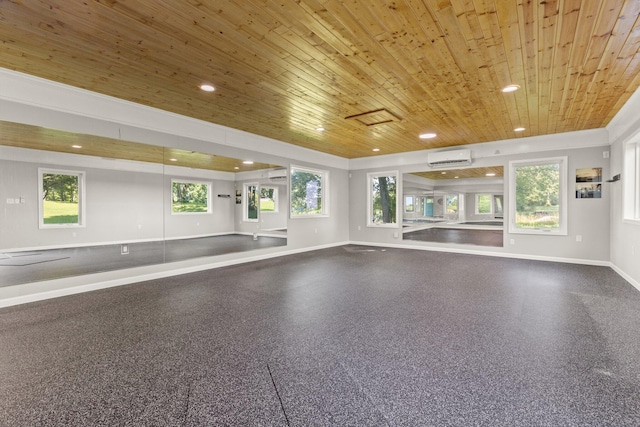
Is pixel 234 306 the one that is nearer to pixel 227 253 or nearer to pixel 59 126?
pixel 227 253

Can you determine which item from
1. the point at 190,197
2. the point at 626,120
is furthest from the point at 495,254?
the point at 190,197

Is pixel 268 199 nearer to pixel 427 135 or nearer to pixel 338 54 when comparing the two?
pixel 427 135

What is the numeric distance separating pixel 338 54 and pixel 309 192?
198 inches

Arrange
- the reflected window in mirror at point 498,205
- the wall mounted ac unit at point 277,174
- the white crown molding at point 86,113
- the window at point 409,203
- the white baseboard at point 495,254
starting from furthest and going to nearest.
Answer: the reflected window in mirror at point 498,205 → the window at point 409,203 → the wall mounted ac unit at point 277,174 → the white baseboard at point 495,254 → the white crown molding at point 86,113

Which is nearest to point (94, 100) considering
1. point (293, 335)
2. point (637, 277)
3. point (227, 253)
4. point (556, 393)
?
point (227, 253)

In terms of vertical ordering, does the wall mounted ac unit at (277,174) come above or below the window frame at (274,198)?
above

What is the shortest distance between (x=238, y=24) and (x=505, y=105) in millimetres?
3891

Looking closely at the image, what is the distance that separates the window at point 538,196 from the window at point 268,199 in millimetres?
5345

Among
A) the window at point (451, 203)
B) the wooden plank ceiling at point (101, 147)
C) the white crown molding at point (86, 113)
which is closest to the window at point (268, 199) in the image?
the wooden plank ceiling at point (101, 147)

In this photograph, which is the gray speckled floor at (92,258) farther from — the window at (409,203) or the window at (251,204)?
the window at (409,203)

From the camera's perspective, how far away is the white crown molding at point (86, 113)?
3369mm

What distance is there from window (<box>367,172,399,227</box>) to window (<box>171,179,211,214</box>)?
453 centimetres

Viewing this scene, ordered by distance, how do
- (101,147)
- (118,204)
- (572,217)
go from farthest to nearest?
(572,217) → (118,204) → (101,147)

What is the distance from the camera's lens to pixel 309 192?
25.6ft
